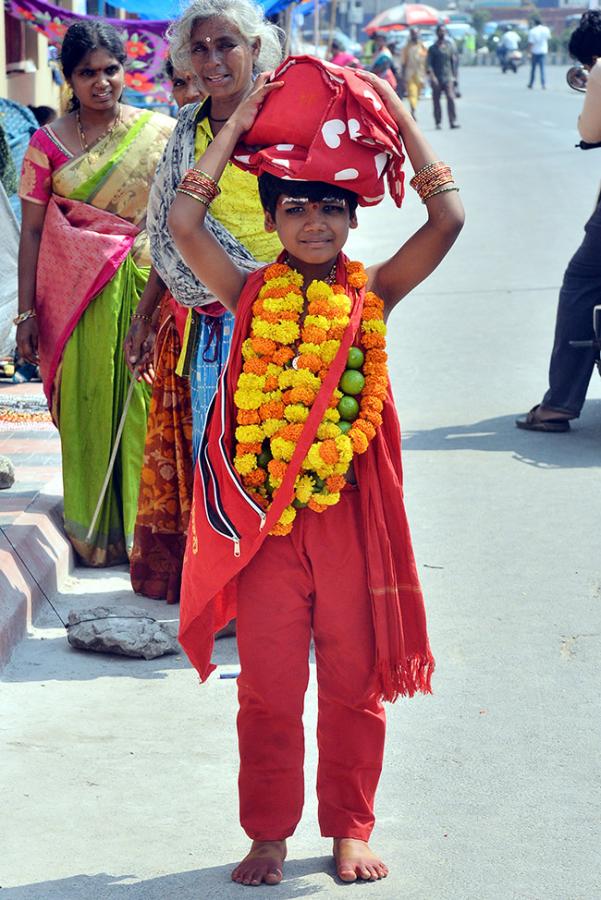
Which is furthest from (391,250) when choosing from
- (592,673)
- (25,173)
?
(592,673)

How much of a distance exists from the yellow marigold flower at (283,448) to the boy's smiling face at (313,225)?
424 mm

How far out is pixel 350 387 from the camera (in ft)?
11.4

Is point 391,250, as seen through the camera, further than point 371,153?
Yes

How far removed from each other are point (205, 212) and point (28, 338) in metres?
2.56

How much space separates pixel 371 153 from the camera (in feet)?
11.2

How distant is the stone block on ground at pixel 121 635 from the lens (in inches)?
194

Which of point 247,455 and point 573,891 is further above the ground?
point 247,455

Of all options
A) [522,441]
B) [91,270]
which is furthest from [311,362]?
[522,441]

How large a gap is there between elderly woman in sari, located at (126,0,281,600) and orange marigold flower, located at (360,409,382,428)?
1.41 m

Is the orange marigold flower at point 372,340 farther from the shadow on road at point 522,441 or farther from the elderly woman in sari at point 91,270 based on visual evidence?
the shadow on road at point 522,441

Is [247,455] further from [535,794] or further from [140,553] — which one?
[140,553]

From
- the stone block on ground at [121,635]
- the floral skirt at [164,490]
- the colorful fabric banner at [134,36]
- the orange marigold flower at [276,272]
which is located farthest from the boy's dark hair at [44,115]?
the orange marigold flower at [276,272]

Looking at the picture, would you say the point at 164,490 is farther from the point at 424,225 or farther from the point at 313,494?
the point at 424,225

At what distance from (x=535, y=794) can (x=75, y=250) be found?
2.94 m
